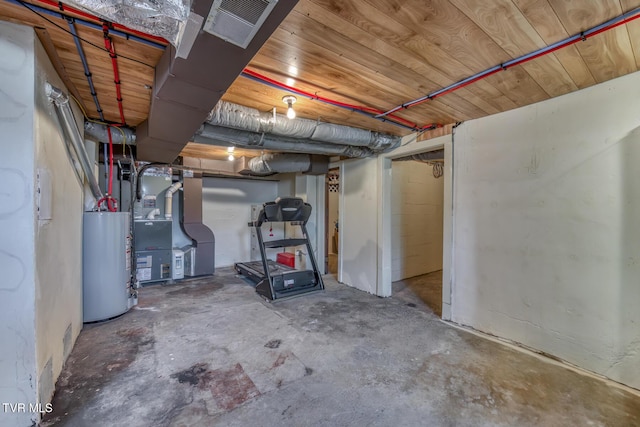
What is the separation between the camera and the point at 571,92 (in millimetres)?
2059

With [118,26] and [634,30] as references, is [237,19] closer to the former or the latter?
[118,26]

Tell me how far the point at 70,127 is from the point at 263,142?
1535 mm

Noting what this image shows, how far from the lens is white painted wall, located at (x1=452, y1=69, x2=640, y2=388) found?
185 centimetres

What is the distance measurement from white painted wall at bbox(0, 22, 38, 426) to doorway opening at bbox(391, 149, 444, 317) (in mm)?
3583

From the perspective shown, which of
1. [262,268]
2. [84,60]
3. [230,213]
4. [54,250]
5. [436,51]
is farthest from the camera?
[230,213]

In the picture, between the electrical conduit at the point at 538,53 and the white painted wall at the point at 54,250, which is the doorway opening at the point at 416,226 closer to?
the electrical conduit at the point at 538,53

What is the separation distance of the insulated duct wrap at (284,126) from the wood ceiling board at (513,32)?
1540 mm

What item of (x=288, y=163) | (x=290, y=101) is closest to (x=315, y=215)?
(x=288, y=163)

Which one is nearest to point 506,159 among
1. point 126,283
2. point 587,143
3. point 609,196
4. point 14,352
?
point 587,143

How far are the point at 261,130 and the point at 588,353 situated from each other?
319cm

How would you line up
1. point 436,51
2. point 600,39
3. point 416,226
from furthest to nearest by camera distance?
point 416,226 < point 436,51 < point 600,39

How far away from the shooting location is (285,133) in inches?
102

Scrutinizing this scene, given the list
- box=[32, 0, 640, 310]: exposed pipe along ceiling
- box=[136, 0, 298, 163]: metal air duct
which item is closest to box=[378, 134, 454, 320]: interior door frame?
box=[32, 0, 640, 310]: exposed pipe along ceiling

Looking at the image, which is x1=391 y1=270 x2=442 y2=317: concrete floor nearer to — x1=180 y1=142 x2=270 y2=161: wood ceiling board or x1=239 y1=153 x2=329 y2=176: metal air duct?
x1=239 y1=153 x2=329 y2=176: metal air duct
